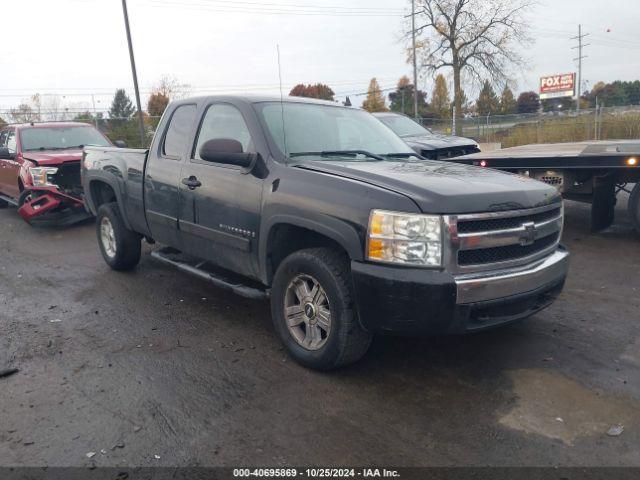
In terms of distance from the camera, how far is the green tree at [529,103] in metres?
68.4

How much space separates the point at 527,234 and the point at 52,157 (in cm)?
822

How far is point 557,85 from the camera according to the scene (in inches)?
2758

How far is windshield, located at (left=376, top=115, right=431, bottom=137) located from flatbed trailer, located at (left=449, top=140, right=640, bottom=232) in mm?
3586

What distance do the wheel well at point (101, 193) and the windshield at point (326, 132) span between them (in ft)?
9.25

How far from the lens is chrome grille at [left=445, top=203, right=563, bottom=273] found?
10.5ft

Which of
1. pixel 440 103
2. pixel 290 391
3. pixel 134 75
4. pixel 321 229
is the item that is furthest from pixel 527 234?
pixel 440 103

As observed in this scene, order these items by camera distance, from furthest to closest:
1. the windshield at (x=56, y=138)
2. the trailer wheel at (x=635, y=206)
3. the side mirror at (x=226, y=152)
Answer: the windshield at (x=56, y=138)
the trailer wheel at (x=635, y=206)
the side mirror at (x=226, y=152)

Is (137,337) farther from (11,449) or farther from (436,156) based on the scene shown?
(436,156)

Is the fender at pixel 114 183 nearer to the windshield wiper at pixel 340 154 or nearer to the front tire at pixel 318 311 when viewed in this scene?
the windshield wiper at pixel 340 154

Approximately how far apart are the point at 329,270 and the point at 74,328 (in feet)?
8.40

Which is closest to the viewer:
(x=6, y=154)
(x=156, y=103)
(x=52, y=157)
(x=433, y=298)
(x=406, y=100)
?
(x=433, y=298)

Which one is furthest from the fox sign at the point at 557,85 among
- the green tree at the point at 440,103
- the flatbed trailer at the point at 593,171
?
the flatbed trailer at the point at 593,171

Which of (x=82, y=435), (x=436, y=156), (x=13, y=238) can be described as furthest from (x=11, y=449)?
(x=436, y=156)

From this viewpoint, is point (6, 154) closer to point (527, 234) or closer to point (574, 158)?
point (574, 158)
